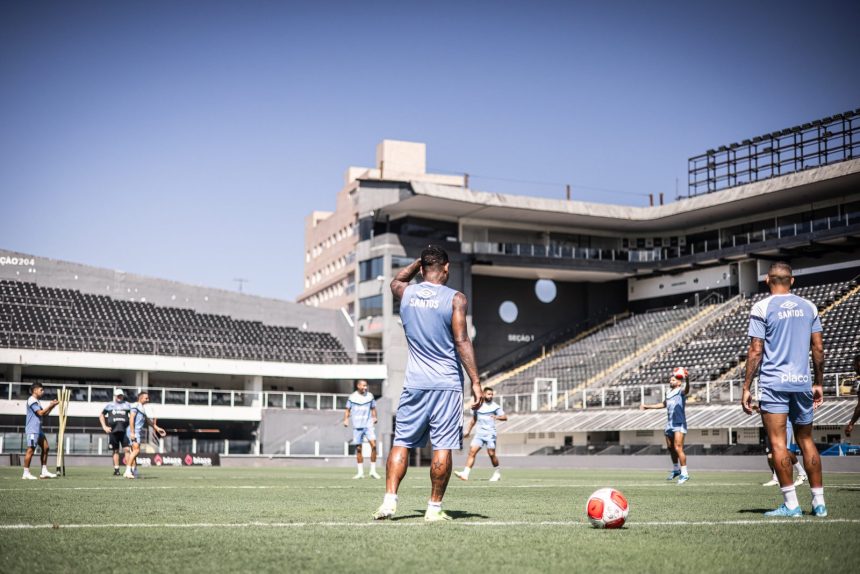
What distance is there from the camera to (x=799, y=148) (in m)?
53.8

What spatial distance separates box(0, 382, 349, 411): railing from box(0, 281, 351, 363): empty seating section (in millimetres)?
2677

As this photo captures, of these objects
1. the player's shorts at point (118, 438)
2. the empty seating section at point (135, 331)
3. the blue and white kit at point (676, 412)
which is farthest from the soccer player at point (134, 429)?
the empty seating section at point (135, 331)

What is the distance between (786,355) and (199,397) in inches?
1689

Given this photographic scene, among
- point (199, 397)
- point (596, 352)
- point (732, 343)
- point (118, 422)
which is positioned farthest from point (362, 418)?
point (596, 352)

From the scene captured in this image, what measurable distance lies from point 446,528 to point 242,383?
49.0 metres

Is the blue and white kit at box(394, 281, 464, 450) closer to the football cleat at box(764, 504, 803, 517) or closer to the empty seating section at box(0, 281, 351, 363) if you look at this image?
the football cleat at box(764, 504, 803, 517)

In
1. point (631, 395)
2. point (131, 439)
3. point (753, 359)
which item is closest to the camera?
point (753, 359)

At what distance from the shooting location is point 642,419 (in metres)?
40.9

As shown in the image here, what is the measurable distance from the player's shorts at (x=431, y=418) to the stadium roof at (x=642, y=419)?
26963mm

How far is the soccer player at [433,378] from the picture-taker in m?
8.19

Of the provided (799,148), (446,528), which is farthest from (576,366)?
(446,528)

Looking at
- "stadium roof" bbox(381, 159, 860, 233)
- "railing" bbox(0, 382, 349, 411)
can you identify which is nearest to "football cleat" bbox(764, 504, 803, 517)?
"railing" bbox(0, 382, 349, 411)

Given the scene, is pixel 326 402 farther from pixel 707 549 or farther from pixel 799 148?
pixel 707 549

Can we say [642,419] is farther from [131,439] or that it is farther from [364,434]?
[131,439]
